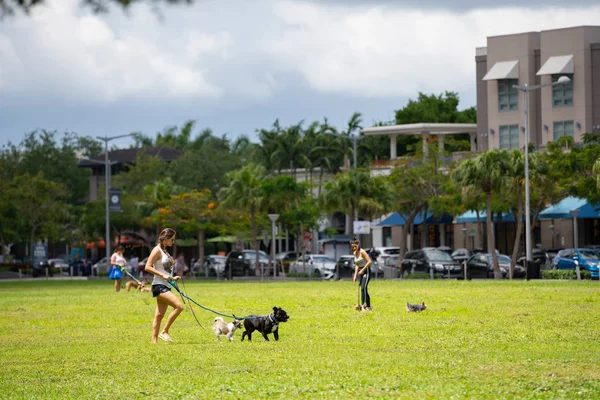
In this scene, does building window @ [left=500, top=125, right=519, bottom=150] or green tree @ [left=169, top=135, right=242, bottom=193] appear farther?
green tree @ [left=169, top=135, right=242, bottom=193]

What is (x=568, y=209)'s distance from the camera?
213 feet

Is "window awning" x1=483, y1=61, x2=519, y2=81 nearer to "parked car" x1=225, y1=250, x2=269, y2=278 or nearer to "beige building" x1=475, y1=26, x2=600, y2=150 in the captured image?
"beige building" x1=475, y1=26, x2=600, y2=150

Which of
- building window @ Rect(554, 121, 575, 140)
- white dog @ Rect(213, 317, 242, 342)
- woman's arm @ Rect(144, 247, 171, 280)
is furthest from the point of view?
building window @ Rect(554, 121, 575, 140)

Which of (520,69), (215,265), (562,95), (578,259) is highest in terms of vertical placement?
(520,69)

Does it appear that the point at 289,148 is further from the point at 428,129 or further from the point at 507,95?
the point at 507,95

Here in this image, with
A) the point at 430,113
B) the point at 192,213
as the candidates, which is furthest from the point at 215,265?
the point at 430,113

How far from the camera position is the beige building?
239 ft

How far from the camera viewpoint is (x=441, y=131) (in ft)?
281

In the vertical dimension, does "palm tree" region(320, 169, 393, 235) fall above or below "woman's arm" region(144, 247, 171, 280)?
above

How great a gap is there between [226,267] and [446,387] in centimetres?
5681

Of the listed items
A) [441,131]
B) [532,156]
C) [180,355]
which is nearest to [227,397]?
[180,355]

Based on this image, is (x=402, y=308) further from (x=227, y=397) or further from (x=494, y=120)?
(x=494, y=120)

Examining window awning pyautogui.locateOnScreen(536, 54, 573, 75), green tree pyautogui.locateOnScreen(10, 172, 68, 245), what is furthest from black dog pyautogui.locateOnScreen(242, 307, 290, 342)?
green tree pyautogui.locateOnScreen(10, 172, 68, 245)

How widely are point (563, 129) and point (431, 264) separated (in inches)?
844
